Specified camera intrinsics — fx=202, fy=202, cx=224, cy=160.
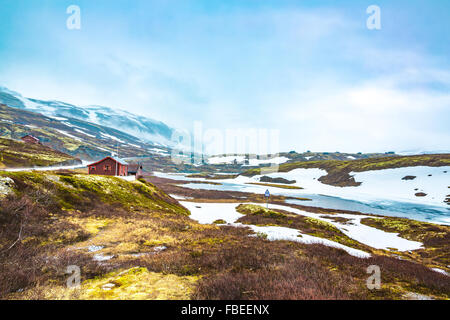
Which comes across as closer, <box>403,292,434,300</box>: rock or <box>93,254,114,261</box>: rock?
<box>403,292,434,300</box>: rock

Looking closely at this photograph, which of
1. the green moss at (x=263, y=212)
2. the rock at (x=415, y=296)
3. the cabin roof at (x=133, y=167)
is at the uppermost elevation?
the cabin roof at (x=133, y=167)

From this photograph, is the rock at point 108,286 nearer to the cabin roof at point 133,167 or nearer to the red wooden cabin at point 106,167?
the red wooden cabin at point 106,167

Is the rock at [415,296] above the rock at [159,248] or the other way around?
above

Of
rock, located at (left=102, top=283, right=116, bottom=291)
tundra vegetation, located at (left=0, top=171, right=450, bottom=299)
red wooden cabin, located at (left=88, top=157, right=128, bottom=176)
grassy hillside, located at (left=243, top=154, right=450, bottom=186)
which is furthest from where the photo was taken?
grassy hillside, located at (left=243, top=154, right=450, bottom=186)

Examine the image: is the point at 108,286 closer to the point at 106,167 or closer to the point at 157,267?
the point at 157,267

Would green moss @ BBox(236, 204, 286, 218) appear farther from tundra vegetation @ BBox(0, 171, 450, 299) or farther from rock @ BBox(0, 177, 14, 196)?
rock @ BBox(0, 177, 14, 196)

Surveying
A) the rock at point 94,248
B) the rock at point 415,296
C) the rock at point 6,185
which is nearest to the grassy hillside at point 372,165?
the rock at point 415,296

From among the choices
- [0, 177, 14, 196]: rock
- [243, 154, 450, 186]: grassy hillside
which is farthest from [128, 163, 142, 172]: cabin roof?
[243, 154, 450, 186]: grassy hillside

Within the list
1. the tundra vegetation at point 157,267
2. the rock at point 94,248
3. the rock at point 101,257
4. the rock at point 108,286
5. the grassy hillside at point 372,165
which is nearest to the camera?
the tundra vegetation at point 157,267

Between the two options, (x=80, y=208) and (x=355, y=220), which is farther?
(x=355, y=220)
